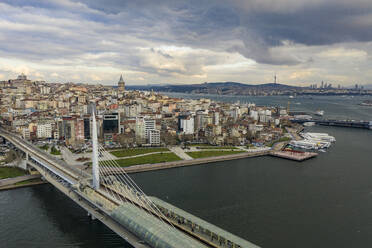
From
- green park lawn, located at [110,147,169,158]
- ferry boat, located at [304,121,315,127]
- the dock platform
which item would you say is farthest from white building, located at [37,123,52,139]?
ferry boat, located at [304,121,315,127]

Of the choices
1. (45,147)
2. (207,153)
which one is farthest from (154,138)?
(45,147)

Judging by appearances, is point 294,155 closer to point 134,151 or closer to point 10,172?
point 134,151

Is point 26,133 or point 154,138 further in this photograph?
point 26,133

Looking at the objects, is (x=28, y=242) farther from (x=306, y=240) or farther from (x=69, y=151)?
(x=69, y=151)

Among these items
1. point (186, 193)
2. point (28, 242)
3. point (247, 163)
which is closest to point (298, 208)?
point (186, 193)

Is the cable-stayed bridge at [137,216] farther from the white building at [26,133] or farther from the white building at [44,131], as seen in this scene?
the white building at [26,133]

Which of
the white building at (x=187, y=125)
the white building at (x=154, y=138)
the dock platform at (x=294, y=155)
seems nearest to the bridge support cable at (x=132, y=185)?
the white building at (x=154, y=138)

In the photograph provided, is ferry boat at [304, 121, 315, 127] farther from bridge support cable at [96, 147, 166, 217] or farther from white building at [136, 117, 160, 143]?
bridge support cable at [96, 147, 166, 217]
